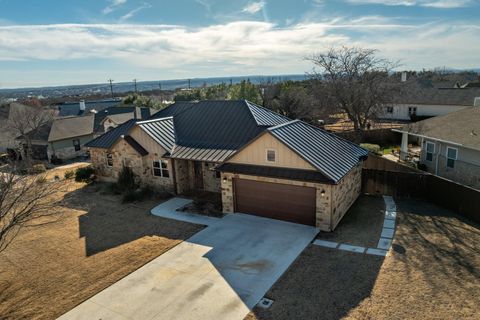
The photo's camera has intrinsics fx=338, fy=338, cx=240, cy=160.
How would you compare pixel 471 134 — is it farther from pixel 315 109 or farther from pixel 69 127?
pixel 69 127

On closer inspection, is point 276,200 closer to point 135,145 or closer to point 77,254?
point 77,254

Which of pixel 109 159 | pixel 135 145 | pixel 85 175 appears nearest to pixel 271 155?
pixel 135 145

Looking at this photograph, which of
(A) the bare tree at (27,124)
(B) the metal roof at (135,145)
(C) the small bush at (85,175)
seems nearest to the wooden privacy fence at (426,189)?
(B) the metal roof at (135,145)

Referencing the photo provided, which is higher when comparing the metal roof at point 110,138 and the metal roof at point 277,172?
Answer: the metal roof at point 110,138

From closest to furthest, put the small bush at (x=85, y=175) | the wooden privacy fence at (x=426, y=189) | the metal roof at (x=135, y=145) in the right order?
the wooden privacy fence at (x=426, y=189) < the metal roof at (x=135, y=145) < the small bush at (x=85, y=175)

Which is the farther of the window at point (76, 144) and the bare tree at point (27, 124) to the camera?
the window at point (76, 144)

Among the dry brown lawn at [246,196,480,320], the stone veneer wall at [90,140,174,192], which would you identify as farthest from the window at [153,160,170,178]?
the dry brown lawn at [246,196,480,320]

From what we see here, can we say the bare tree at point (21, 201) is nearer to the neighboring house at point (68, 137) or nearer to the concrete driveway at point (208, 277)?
the concrete driveway at point (208, 277)
